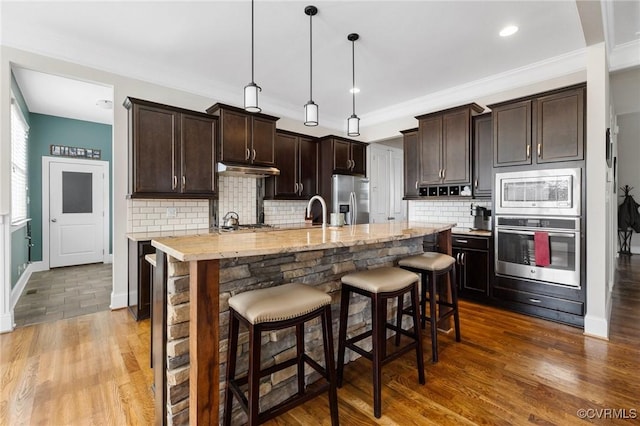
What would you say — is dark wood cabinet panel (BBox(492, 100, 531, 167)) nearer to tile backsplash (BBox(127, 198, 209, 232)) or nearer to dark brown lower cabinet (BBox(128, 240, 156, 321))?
tile backsplash (BBox(127, 198, 209, 232))

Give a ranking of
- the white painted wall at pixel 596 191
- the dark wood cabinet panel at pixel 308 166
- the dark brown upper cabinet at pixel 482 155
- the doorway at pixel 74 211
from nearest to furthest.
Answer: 1. the white painted wall at pixel 596 191
2. the dark brown upper cabinet at pixel 482 155
3. the dark wood cabinet panel at pixel 308 166
4. the doorway at pixel 74 211

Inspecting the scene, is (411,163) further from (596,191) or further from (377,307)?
(377,307)

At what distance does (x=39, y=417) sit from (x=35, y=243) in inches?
203

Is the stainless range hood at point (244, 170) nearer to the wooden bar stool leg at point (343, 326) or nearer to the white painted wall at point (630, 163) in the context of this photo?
the wooden bar stool leg at point (343, 326)

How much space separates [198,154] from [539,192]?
3.94m

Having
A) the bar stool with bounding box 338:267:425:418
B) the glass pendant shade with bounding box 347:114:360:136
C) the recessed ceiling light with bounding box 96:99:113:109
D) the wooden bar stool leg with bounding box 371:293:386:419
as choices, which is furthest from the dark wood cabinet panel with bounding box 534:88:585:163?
the recessed ceiling light with bounding box 96:99:113:109

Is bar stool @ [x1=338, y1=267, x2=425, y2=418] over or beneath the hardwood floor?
over

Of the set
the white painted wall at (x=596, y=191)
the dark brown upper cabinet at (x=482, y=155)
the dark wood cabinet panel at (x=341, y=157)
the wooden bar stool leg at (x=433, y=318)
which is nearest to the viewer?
the wooden bar stool leg at (x=433, y=318)

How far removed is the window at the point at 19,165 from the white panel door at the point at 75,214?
23.4 inches

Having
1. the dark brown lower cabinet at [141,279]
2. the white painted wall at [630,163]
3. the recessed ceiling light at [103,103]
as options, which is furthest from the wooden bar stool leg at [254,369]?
the white painted wall at [630,163]

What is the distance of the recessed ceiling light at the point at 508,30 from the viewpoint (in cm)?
291

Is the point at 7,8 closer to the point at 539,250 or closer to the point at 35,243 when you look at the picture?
the point at 35,243

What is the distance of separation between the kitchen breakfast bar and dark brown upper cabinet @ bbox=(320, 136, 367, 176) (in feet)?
10.6

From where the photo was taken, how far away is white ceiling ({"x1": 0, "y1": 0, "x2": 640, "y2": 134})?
2.64 meters
